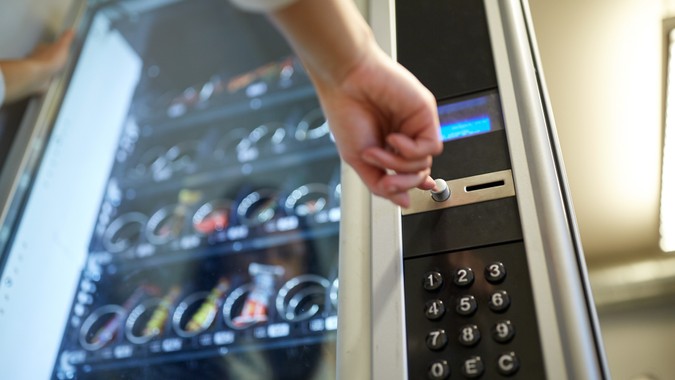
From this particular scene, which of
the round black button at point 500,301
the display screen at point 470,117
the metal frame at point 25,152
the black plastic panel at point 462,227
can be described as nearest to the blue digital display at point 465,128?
the display screen at point 470,117

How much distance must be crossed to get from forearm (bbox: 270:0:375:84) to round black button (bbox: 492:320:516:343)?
0.30m

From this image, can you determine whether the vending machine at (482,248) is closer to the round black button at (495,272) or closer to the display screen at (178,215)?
the round black button at (495,272)

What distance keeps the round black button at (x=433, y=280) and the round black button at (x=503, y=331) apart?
0.08 meters

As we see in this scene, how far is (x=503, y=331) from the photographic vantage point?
607mm

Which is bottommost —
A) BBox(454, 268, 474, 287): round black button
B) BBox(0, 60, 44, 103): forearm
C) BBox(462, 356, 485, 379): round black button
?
BBox(462, 356, 485, 379): round black button

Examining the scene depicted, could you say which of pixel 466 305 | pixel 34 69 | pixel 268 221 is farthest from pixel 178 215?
pixel 466 305

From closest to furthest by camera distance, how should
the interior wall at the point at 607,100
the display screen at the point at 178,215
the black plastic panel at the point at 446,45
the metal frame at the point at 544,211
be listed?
the metal frame at the point at 544,211, the black plastic panel at the point at 446,45, the display screen at the point at 178,215, the interior wall at the point at 607,100

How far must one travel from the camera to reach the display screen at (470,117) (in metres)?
0.77

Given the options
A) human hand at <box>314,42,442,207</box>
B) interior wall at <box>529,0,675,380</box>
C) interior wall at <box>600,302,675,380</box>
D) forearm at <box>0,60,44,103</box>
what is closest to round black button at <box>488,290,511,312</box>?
human hand at <box>314,42,442,207</box>

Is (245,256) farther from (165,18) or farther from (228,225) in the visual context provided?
(165,18)

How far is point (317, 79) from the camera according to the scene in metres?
0.67

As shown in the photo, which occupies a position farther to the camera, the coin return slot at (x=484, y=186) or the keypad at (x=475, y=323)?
the coin return slot at (x=484, y=186)

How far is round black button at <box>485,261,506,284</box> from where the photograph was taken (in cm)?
64

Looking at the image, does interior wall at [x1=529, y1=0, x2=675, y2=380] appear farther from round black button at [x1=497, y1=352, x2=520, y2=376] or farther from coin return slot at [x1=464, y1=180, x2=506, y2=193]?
round black button at [x1=497, y1=352, x2=520, y2=376]
